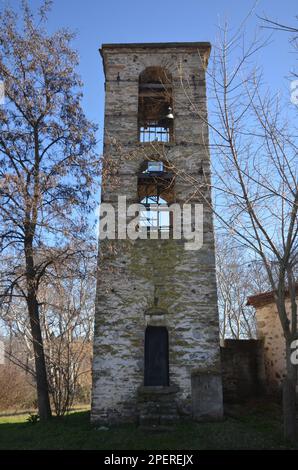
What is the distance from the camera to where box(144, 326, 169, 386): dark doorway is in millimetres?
9461

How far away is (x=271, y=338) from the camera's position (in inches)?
494

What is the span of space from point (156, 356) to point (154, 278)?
6.34ft

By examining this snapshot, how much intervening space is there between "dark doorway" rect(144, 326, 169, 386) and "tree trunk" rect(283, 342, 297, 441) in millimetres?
3353

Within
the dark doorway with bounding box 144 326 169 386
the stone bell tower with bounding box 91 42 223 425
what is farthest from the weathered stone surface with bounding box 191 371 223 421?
the dark doorway with bounding box 144 326 169 386

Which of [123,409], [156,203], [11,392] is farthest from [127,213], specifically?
[11,392]

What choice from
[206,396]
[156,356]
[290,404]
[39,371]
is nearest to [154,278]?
[156,356]

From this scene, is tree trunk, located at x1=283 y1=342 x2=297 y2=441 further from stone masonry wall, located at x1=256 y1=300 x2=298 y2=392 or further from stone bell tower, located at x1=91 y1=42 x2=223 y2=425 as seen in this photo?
stone masonry wall, located at x1=256 y1=300 x2=298 y2=392

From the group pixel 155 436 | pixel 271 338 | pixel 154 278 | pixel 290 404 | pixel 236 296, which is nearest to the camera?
pixel 290 404

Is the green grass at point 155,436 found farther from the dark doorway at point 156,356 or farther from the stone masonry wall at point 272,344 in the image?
the stone masonry wall at point 272,344

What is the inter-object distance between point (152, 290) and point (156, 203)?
8.34ft

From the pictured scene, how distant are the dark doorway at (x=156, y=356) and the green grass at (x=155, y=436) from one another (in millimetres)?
1172

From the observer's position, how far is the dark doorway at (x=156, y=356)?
946 centimetres

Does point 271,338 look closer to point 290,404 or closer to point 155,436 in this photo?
point 290,404

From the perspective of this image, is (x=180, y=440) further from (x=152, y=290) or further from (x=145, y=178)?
(x=145, y=178)
